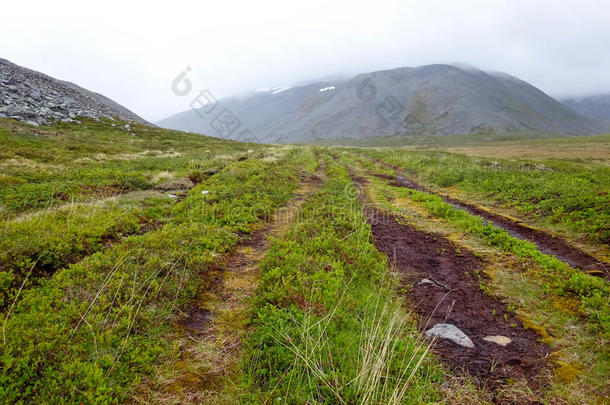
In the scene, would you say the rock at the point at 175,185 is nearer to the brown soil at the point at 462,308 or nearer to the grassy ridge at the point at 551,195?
the brown soil at the point at 462,308

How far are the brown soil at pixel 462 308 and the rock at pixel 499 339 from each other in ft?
0.20

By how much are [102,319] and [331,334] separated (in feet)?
11.3

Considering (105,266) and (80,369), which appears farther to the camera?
(105,266)

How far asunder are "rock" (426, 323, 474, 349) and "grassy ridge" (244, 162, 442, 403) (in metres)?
0.42

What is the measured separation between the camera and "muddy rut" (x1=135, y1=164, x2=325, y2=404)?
11.2ft

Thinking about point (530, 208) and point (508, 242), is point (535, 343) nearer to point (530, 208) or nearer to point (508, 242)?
point (508, 242)

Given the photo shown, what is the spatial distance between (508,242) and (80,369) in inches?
440

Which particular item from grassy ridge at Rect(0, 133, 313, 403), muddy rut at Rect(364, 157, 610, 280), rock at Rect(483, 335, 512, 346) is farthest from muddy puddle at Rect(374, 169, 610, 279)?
grassy ridge at Rect(0, 133, 313, 403)

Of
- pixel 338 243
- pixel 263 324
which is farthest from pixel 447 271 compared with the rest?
pixel 263 324

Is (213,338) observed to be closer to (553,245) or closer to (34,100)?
(553,245)

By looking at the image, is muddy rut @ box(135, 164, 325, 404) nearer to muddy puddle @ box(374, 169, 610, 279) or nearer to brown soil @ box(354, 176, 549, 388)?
brown soil @ box(354, 176, 549, 388)

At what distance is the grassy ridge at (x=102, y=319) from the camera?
295 centimetres

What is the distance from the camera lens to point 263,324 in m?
4.51

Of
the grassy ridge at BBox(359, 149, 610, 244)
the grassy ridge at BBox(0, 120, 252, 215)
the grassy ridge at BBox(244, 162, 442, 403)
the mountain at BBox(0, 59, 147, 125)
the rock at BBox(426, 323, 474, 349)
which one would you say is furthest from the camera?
the mountain at BBox(0, 59, 147, 125)
